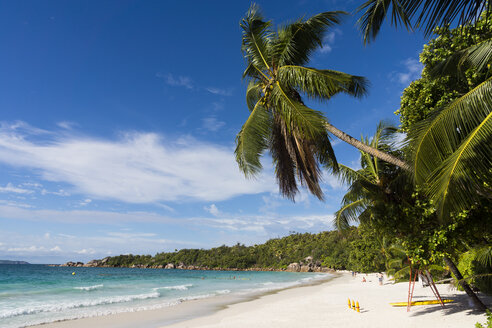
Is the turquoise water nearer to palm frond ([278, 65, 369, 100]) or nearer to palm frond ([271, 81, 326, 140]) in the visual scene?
palm frond ([271, 81, 326, 140])

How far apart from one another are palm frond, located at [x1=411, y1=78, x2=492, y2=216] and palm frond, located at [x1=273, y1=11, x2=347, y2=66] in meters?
3.64

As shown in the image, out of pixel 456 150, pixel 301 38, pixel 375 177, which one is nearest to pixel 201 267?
pixel 375 177

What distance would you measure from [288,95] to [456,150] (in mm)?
3147

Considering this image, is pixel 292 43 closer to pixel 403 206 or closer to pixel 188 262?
pixel 403 206

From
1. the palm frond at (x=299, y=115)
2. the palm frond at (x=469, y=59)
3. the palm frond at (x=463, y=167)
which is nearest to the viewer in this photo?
the palm frond at (x=463, y=167)

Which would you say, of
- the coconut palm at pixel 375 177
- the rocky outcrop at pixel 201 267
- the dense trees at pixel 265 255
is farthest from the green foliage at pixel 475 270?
the rocky outcrop at pixel 201 267

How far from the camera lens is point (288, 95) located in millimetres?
5906

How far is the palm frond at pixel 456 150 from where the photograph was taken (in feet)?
10.9

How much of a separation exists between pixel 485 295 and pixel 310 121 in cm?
1306

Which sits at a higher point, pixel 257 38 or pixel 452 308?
pixel 257 38

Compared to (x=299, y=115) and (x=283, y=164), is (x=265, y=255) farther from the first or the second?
(x=299, y=115)

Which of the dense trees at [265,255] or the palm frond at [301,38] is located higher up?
the dense trees at [265,255]

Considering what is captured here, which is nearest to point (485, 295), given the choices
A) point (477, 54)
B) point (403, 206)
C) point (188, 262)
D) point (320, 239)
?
point (403, 206)

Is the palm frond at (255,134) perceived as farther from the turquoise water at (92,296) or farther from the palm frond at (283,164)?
the turquoise water at (92,296)
